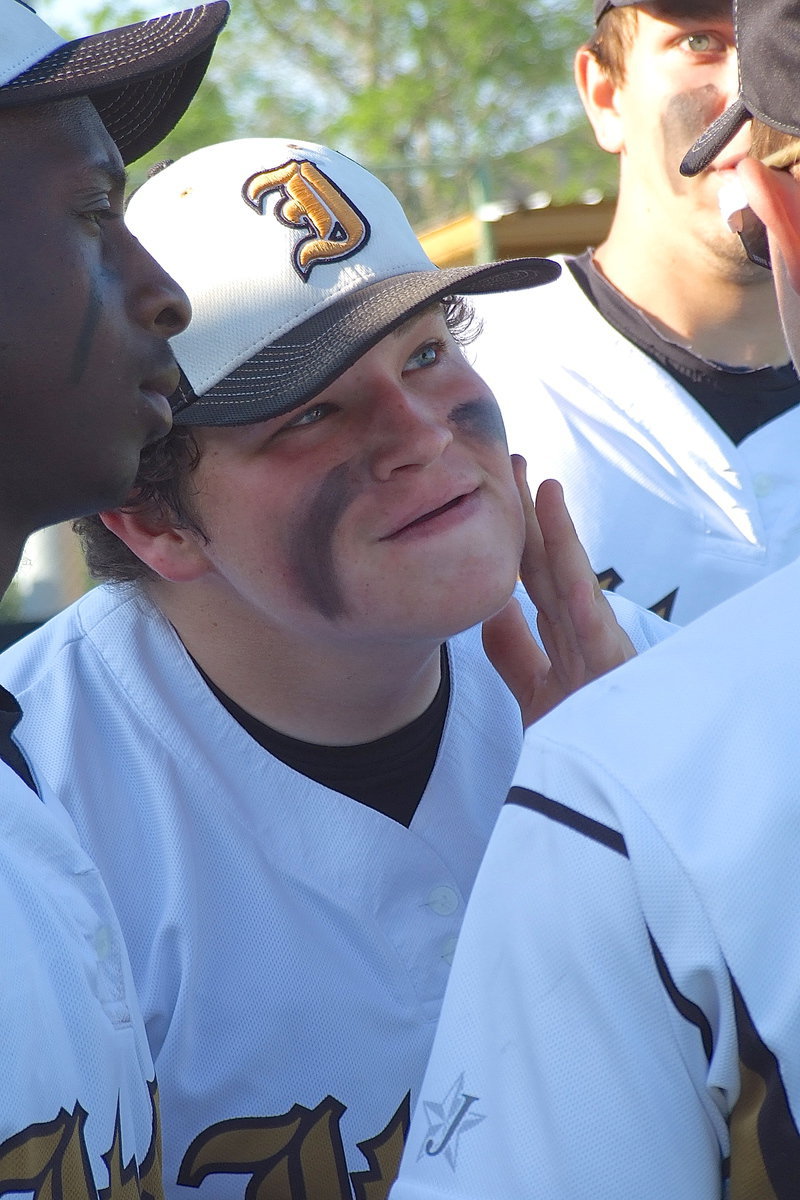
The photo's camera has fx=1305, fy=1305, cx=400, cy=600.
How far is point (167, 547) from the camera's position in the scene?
199 cm

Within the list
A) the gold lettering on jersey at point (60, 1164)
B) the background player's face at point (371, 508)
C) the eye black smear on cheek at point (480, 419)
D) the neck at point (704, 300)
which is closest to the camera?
the gold lettering on jersey at point (60, 1164)

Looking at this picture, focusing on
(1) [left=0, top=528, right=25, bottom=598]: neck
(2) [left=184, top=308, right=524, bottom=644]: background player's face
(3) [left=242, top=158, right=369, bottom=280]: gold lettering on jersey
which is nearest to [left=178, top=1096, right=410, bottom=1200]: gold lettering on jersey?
(2) [left=184, top=308, right=524, bottom=644]: background player's face

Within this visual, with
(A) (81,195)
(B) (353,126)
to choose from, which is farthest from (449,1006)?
(B) (353,126)

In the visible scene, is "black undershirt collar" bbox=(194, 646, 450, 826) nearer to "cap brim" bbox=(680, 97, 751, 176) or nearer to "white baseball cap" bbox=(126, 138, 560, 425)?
"white baseball cap" bbox=(126, 138, 560, 425)

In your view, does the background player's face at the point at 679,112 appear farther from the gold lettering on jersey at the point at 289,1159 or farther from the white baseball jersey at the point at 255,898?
the gold lettering on jersey at the point at 289,1159

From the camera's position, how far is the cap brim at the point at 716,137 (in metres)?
1.33

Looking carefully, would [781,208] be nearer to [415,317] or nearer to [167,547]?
[415,317]

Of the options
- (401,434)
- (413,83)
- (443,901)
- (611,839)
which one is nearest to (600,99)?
(401,434)

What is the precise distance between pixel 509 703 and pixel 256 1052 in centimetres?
68

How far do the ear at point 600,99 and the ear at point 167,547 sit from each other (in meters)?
1.43

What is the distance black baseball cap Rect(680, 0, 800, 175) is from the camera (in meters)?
1.05

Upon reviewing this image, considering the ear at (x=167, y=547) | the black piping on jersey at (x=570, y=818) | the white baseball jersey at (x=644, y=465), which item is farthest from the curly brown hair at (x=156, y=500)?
the black piping on jersey at (x=570, y=818)

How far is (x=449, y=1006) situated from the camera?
0.93 metres

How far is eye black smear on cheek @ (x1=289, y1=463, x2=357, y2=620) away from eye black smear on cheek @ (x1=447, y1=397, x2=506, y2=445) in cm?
19
